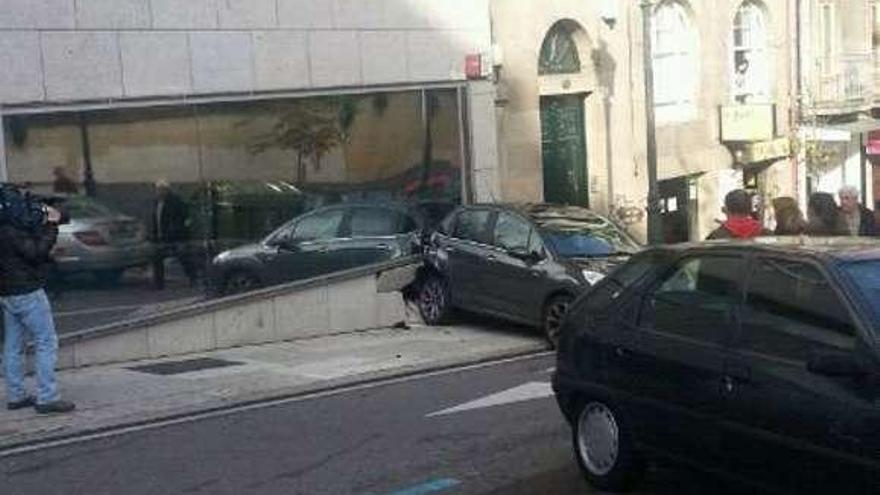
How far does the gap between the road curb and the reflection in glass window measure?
1.13m

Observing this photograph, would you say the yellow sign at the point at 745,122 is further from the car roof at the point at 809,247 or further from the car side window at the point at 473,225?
the car roof at the point at 809,247

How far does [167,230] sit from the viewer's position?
14562 millimetres

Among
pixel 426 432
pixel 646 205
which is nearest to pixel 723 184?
pixel 646 205

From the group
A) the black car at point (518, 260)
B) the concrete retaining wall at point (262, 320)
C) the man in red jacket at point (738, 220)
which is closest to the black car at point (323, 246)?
the concrete retaining wall at point (262, 320)

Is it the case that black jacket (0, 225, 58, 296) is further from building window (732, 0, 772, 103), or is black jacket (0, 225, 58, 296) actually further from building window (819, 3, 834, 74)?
building window (819, 3, 834, 74)

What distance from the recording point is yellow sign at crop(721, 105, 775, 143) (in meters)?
25.3

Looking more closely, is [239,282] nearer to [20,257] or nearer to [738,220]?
[20,257]

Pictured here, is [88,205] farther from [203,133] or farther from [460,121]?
[460,121]

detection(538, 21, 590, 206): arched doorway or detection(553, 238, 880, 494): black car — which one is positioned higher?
detection(538, 21, 590, 206): arched doorway

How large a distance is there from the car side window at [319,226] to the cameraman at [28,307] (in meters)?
5.70

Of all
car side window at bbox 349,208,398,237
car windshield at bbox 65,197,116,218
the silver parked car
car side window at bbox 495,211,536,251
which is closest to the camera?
the silver parked car

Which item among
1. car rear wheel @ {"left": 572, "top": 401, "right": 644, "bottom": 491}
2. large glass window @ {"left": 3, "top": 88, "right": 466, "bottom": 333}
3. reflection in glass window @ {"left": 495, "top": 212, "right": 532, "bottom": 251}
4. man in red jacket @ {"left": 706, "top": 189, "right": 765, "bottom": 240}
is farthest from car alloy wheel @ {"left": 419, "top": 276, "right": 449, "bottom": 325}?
car rear wheel @ {"left": 572, "top": 401, "right": 644, "bottom": 491}

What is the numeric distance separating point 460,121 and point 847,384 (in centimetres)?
1336

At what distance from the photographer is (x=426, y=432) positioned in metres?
9.72
